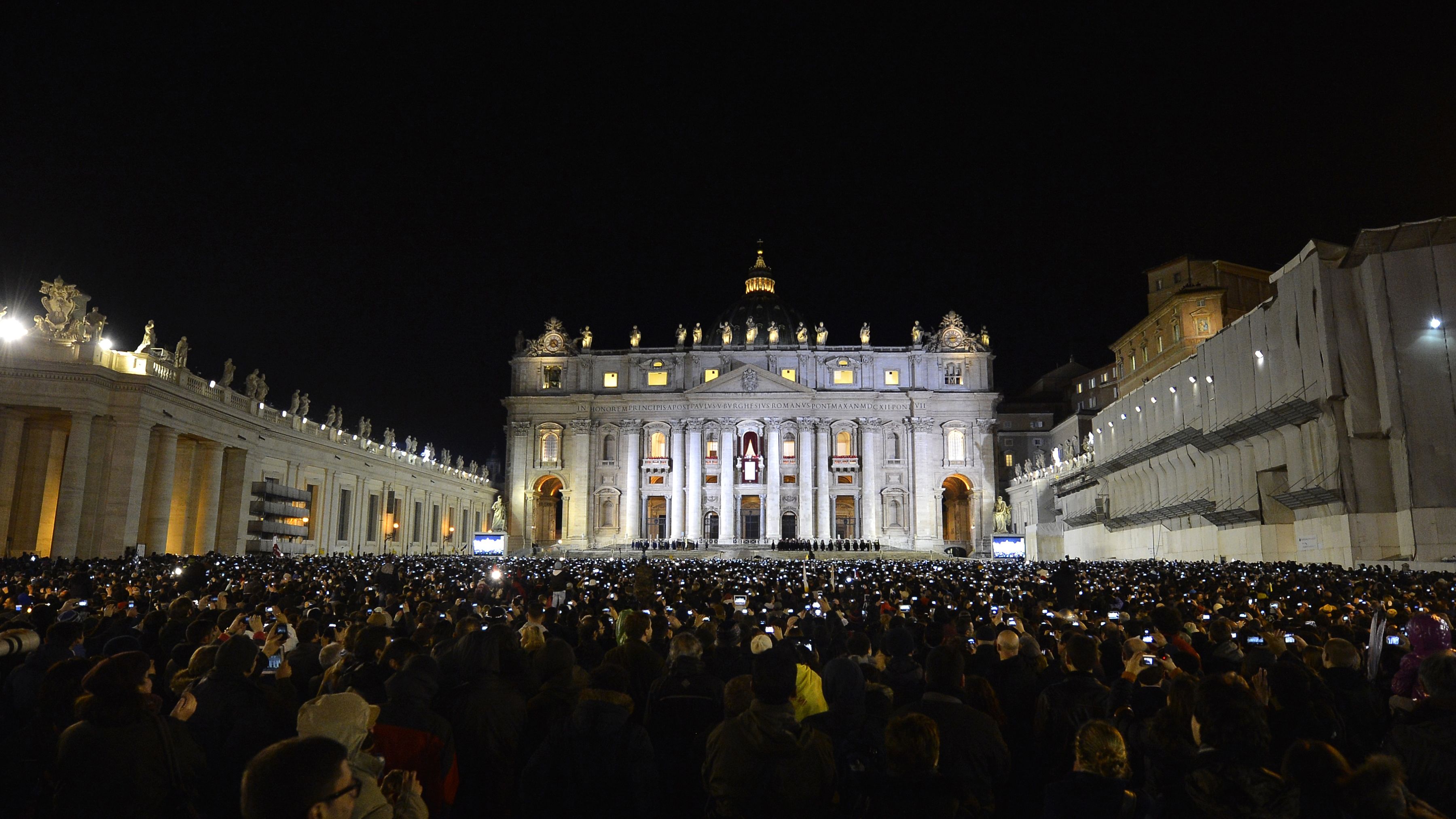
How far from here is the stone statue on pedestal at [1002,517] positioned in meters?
71.0

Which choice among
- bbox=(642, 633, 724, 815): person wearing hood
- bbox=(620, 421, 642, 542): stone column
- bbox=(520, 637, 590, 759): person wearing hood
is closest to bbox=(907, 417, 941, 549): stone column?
bbox=(620, 421, 642, 542): stone column

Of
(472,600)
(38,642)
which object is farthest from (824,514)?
(38,642)

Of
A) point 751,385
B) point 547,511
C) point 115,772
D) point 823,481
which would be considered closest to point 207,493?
point 115,772

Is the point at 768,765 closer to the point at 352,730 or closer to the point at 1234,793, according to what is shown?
the point at 352,730

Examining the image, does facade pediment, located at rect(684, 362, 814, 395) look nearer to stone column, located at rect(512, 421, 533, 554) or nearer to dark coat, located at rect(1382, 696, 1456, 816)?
stone column, located at rect(512, 421, 533, 554)

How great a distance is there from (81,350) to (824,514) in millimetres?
57143

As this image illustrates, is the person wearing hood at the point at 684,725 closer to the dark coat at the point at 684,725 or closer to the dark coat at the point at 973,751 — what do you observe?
the dark coat at the point at 684,725

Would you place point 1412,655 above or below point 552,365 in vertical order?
below

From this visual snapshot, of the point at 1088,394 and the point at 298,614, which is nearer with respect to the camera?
the point at 298,614

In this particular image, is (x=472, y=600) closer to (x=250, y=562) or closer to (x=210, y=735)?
(x=210, y=735)

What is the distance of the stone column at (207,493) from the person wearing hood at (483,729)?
39.0 m

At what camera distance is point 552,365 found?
82.6 meters

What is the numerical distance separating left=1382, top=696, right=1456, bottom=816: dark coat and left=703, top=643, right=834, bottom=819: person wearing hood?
3002mm

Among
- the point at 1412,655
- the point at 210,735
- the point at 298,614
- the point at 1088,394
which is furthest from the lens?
the point at 1088,394
